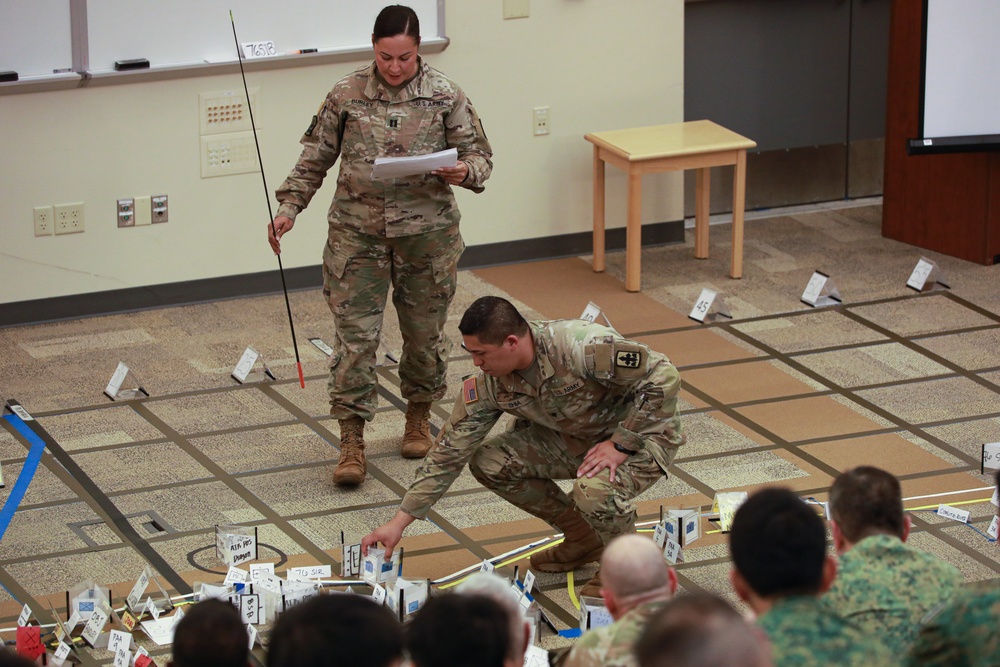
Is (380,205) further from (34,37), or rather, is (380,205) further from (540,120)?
(540,120)

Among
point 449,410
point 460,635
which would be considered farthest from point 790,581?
point 449,410

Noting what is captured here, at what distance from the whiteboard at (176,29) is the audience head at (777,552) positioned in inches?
176

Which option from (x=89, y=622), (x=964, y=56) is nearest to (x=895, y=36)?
(x=964, y=56)

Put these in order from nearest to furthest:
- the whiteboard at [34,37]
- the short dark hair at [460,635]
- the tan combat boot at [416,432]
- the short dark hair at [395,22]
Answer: the short dark hair at [460,635], the short dark hair at [395,22], the tan combat boot at [416,432], the whiteboard at [34,37]

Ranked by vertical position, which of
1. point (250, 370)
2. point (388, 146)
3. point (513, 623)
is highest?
point (388, 146)

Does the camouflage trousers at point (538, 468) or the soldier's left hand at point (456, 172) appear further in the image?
the soldier's left hand at point (456, 172)

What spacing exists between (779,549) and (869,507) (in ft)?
1.40

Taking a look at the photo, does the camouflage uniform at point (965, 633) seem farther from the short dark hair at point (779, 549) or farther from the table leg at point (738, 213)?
the table leg at point (738, 213)

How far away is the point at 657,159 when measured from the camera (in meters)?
6.80

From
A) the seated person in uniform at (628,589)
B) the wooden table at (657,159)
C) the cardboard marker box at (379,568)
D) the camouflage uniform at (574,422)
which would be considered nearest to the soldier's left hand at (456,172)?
the camouflage uniform at (574,422)

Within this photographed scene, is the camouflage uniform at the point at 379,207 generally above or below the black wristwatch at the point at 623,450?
above

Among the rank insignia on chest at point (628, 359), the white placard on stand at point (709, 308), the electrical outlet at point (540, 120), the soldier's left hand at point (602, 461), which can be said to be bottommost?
the white placard on stand at point (709, 308)

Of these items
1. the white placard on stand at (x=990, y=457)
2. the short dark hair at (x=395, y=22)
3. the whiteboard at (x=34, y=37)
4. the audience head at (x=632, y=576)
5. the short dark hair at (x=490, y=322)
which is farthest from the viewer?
the whiteboard at (x=34, y=37)

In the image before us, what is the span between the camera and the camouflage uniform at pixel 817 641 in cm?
236
